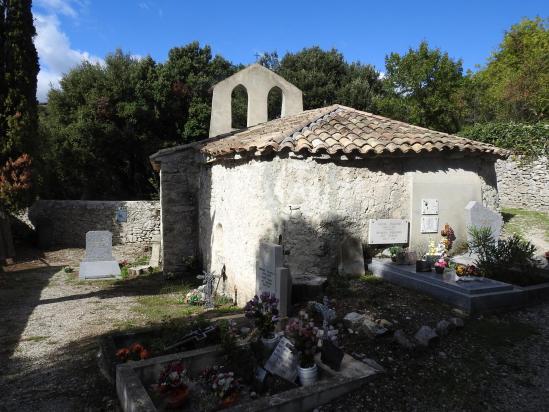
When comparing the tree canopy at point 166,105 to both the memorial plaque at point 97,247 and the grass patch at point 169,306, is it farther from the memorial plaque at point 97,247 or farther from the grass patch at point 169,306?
the grass patch at point 169,306

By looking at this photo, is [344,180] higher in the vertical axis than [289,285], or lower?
higher

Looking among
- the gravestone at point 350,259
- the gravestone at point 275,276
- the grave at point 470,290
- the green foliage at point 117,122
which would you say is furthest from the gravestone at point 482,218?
the green foliage at point 117,122

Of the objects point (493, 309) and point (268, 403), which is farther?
point (493, 309)

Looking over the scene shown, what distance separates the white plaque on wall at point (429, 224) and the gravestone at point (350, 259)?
1.75 metres

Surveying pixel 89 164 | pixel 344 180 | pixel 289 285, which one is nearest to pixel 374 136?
pixel 344 180

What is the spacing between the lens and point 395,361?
483 centimetres

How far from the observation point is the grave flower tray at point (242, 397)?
12.4 ft

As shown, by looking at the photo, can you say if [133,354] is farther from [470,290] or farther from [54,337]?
[470,290]

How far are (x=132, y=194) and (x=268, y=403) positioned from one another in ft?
80.5

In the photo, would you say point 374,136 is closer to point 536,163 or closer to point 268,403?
point 268,403

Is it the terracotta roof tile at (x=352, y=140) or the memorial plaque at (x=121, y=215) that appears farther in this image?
the memorial plaque at (x=121, y=215)

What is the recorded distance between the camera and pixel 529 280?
7.09m

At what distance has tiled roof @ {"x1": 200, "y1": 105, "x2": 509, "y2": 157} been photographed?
25.4ft

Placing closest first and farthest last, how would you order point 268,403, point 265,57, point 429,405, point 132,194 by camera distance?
1. point 268,403
2. point 429,405
3. point 132,194
4. point 265,57
